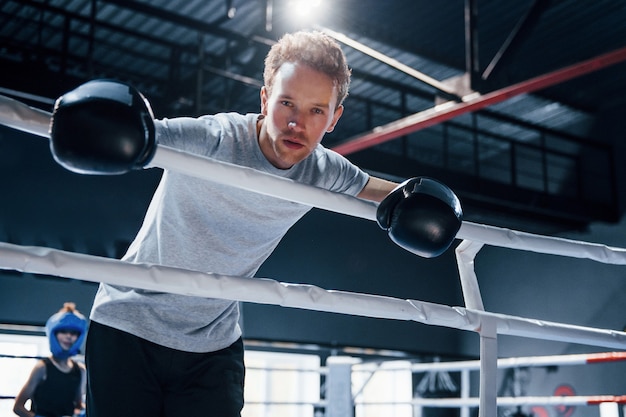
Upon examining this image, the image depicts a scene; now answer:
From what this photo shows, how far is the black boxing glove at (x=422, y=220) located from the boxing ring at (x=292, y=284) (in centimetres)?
6

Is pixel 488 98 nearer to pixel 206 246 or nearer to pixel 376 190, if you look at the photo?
pixel 376 190

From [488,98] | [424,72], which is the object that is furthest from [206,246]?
[424,72]

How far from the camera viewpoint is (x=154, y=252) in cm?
125

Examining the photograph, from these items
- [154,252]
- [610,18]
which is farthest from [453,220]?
[610,18]

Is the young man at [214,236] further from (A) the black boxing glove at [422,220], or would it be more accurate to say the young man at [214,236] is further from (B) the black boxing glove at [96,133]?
(B) the black boxing glove at [96,133]

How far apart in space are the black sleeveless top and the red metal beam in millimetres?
2557

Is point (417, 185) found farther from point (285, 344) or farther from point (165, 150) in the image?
point (285, 344)

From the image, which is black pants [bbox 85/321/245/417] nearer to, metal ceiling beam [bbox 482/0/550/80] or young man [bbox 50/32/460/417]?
young man [bbox 50/32/460/417]

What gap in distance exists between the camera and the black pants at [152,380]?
1151 millimetres

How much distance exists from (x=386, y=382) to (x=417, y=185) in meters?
6.76

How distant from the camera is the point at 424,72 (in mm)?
6555

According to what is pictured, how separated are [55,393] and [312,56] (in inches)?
115

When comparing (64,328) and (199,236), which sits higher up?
(64,328)

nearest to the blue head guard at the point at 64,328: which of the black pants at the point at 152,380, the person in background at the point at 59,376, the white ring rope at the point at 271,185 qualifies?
the person in background at the point at 59,376
